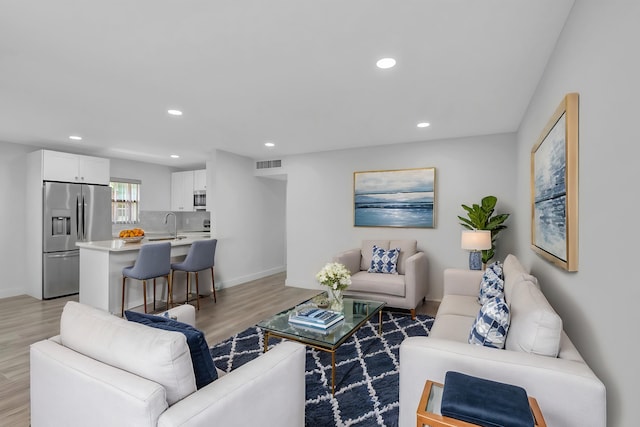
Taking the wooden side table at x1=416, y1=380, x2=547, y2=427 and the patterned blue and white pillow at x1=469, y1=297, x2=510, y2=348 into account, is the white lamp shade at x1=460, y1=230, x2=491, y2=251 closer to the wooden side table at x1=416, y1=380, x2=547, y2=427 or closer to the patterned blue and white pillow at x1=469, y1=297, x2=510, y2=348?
the patterned blue and white pillow at x1=469, y1=297, x2=510, y2=348

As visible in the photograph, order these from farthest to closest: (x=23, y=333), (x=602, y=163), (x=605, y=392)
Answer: (x=23, y=333) → (x=602, y=163) → (x=605, y=392)

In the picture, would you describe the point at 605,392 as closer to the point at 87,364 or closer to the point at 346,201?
the point at 87,364

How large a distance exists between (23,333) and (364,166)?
478cm

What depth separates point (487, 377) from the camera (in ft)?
4.58

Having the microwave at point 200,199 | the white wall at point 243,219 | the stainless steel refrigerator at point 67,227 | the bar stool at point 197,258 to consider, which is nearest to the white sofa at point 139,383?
the bar stool at point 197,258

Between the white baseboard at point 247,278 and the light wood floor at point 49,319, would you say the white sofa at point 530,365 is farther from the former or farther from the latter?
the white baseboard at point 247,278

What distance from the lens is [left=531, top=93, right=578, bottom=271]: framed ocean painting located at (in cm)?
160

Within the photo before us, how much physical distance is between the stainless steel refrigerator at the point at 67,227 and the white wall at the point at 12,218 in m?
0.63

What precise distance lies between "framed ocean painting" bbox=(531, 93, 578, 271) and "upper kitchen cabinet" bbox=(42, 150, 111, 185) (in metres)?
6.23

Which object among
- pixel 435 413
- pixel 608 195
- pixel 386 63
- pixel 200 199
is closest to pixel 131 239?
pixel 200 199

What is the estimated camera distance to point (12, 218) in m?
4.91

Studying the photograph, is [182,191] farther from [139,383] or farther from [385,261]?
[139,383]

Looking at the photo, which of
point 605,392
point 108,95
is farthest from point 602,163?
point 108,95

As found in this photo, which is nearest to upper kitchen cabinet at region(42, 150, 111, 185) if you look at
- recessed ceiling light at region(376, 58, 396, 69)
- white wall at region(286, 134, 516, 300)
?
white wall at region(286, 134, 516, 300)
